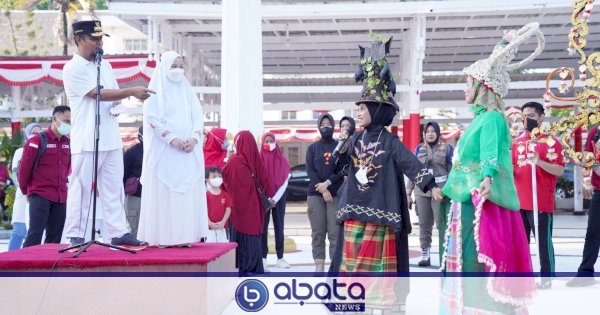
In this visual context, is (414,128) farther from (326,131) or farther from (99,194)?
(99,194)

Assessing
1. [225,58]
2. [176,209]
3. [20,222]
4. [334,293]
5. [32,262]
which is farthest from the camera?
[225,58]

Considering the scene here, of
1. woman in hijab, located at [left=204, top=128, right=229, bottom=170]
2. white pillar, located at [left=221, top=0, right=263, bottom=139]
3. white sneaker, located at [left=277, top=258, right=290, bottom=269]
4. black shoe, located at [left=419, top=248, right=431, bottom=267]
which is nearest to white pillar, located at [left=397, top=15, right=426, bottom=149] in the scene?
white pillar, located at [left=221, top=0, right=263, bottom=139]

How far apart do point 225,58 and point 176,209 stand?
4.97 m

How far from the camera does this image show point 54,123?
7812 millimetres

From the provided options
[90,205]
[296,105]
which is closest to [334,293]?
[90,205]

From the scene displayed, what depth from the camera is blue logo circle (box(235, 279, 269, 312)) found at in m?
6.37

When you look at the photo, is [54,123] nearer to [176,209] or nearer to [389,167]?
[176,209]

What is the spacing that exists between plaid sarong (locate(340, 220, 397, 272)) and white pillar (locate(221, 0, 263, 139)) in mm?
5245

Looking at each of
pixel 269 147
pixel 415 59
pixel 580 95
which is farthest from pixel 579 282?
pixel 415 59

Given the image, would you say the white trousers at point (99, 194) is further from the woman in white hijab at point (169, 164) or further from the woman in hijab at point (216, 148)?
the woman in hijab at point (216, 148)

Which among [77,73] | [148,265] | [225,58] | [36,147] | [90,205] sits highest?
[225,58]

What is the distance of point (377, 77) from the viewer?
5.86m

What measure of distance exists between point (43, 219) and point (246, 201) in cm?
204

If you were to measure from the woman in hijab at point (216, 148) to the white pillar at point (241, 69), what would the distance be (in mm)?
310
